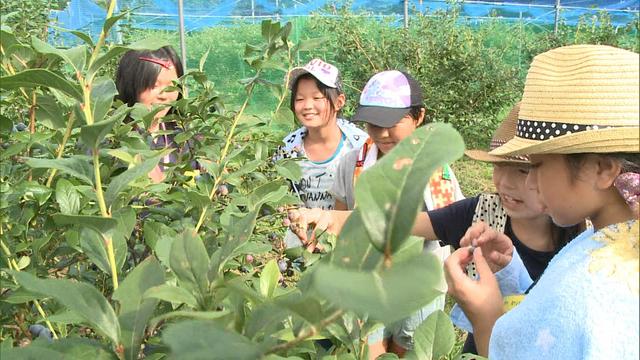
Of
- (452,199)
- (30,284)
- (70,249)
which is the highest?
(30,284)

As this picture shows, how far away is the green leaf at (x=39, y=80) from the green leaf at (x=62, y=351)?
8.9 inches

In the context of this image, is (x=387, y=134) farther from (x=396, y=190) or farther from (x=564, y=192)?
(x=396, y=190)

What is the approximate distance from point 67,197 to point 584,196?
680 mm

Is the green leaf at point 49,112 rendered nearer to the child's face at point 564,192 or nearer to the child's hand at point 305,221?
the child's hand at point 305,221

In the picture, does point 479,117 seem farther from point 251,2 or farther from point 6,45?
point 6,45

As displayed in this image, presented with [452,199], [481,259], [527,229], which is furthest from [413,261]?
[452,199]

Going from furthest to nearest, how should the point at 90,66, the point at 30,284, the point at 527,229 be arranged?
the point at 527,229, the point at 90,66, the point at 30,284

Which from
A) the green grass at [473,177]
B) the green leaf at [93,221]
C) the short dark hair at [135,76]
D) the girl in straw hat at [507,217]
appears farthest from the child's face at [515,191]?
the green grass at [473,177]

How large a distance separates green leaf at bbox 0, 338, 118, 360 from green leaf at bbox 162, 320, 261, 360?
19 centimetres

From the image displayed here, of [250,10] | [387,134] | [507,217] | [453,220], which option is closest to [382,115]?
[387,134]

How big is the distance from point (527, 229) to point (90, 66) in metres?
1.35

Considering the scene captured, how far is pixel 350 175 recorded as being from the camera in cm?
224

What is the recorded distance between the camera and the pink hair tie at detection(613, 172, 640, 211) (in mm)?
872

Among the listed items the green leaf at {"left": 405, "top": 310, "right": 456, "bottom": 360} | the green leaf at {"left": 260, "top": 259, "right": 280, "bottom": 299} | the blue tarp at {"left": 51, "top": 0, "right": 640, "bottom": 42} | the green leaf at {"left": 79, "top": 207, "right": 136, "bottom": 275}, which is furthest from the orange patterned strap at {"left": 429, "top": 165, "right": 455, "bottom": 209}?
the blue tarp at {"left": 51, "top": 0, "right": 640, "bottom": 42}
